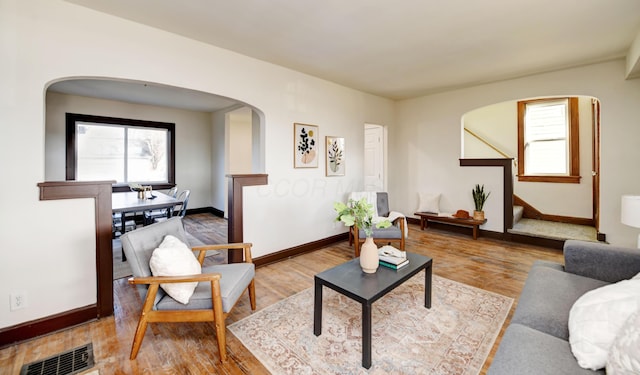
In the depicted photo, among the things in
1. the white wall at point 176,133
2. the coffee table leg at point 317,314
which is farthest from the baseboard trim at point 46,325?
the white wall at point 176,133

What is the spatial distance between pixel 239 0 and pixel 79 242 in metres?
2.42

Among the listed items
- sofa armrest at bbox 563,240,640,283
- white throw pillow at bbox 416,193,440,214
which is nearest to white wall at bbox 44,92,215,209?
white throw pillow at bbox 416,193,440,214

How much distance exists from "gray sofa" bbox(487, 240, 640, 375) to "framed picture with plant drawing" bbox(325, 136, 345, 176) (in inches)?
116

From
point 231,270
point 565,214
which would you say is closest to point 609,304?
point 231,270

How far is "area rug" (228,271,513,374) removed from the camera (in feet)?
5.89

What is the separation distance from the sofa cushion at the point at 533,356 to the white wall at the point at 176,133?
7.17 m

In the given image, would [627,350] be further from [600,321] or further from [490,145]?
[490,145]

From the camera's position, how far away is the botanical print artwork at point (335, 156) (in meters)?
4.49

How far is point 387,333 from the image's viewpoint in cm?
212

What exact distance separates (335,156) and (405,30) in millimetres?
2199

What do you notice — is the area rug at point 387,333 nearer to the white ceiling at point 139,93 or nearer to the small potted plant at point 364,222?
the small potted plant at point 364,222

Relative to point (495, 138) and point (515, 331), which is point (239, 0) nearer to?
point (515, 331)

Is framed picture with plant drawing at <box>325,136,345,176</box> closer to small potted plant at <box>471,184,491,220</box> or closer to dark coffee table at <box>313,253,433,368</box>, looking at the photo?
dark coffee table at <box>313,253,433,368</box>

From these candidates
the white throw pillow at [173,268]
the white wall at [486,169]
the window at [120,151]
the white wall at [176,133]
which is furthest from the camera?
the window at [120,151]
